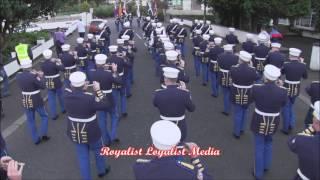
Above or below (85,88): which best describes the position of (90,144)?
below

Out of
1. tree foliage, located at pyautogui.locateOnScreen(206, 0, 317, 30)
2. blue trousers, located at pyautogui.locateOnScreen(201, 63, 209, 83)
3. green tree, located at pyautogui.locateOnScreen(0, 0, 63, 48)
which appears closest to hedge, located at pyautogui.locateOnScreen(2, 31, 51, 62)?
green tree, located at pyautogui.locateOnScreen(0, 0, 63, 48)

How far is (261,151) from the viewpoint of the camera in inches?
246

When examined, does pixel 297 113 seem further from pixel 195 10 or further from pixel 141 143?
pixel 195 10

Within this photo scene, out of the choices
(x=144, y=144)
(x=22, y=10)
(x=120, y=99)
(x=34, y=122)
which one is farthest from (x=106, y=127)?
(x=22, y=10)

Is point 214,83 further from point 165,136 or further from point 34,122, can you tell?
point 165,136

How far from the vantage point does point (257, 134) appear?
Result: 20.4 feet

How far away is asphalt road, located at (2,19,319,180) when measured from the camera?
686 centimetres

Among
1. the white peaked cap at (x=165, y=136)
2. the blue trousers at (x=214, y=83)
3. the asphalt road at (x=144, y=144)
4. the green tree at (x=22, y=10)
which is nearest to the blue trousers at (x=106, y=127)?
the asphalt road at (x=144, y=144)

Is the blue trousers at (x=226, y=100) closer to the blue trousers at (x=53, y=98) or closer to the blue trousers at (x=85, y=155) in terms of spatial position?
the blue trousers at (x=53, y=98)

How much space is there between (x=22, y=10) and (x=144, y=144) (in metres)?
9.22

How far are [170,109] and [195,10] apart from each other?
194 feet

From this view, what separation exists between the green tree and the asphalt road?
11.5ft

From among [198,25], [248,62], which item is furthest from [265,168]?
[198,25]

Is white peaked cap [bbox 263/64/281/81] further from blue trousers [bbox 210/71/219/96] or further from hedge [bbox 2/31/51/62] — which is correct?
hedge [bbox 2/31/51/62]
